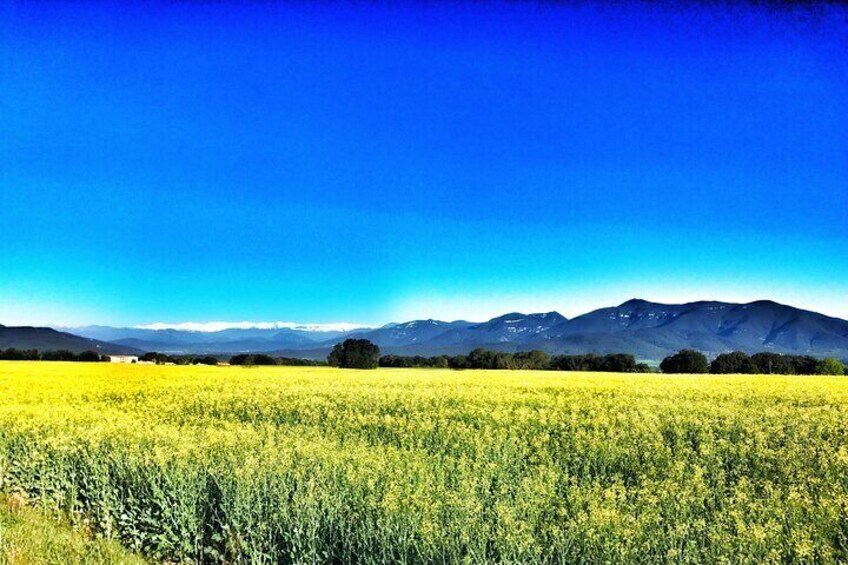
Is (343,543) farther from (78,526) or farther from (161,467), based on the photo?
(78,526)

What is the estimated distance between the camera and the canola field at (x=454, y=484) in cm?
540

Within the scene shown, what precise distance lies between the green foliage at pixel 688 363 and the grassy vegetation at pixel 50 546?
60.5 meters

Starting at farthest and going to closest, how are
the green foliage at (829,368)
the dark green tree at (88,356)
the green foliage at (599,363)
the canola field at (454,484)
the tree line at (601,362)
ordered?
the green foliage at (599,363), the tree line at (601,362), the dark green tree at (88,356), the green foliage at (829,368), the canola field at (454,484)

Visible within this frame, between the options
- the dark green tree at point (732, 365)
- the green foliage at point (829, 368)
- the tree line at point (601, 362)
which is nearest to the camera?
the green foliage at point (829, 368)

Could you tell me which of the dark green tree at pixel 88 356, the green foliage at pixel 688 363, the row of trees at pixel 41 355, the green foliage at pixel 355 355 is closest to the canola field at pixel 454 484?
the green foliage at pixel 355 355

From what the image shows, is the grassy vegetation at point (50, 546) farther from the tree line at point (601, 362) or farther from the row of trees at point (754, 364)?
the row of trees at point (754, 364)

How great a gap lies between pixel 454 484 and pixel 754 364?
199ft

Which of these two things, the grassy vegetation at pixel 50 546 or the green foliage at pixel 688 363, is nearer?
the grassy vegetation at pixel 50 546

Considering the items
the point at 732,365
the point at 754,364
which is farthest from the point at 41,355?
the point at 754,364

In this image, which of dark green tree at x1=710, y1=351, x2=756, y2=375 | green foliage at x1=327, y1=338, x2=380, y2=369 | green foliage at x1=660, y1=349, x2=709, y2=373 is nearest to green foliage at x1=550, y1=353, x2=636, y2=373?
green foliage at x1=660, y1=349, x2=709, y2=373

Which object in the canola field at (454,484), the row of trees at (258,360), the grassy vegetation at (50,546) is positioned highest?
the row of trees at (258,360)

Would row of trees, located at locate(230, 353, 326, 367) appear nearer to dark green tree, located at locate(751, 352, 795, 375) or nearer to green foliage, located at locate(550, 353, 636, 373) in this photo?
green foliage, located at locate(550, 353, 636, 373)

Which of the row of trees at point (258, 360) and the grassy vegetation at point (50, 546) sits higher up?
the row of trees at point (258, 360)

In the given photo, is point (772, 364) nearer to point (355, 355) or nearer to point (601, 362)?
point (601, 362)
